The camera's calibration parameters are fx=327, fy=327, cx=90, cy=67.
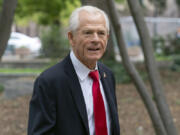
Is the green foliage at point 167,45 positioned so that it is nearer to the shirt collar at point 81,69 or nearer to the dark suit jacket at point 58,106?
the shirt collar at point 81,69

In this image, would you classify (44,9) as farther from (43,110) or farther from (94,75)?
(43,110)

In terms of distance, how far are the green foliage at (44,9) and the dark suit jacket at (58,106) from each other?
15847mm

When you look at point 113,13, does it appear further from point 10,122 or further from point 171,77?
point 171,77

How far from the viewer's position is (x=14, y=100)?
28.6 feet

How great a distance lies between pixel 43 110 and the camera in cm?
191

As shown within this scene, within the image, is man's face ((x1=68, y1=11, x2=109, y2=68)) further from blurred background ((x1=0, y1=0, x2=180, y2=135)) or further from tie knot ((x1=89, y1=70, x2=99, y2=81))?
blurred background ((x1=0, y1=0, x2=180, y2=135))

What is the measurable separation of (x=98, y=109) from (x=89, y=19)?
0.57 m

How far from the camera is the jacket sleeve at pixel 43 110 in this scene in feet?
6.28

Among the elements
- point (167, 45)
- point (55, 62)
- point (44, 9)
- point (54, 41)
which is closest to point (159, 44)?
point (167, 45)

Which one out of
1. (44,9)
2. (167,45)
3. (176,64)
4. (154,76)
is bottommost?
(176,64)

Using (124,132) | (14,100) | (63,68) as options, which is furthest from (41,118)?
(14,100)

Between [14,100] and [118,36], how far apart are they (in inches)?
211

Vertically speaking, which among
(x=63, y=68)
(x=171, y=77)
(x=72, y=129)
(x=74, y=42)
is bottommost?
(x=171, y=77)

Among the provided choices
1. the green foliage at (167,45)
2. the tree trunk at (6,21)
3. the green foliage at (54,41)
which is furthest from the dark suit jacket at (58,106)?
the green foliage at (167,45)
